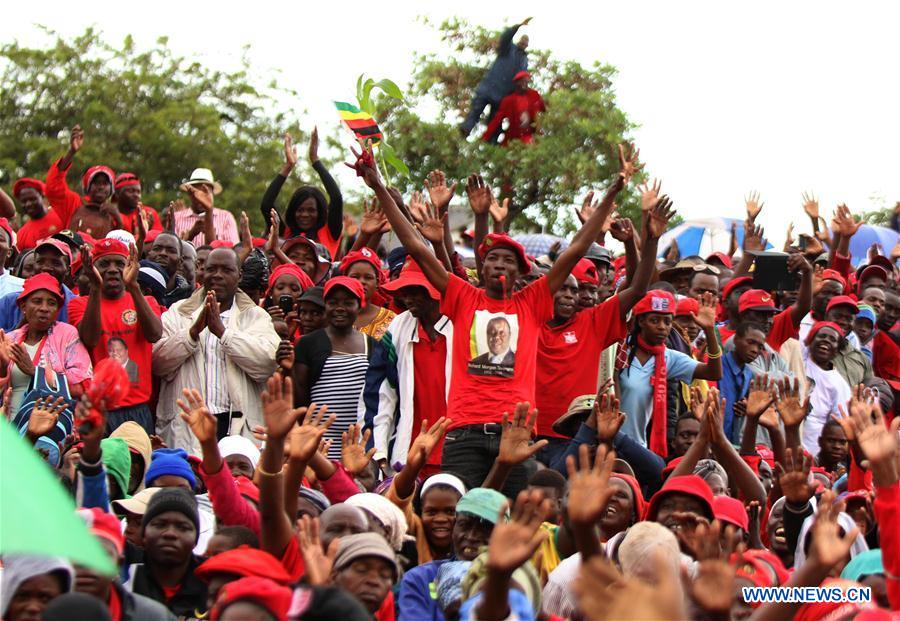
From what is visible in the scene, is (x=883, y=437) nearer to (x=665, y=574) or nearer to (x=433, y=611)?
(x=433, y=611)

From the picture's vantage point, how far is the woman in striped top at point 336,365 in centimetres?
906

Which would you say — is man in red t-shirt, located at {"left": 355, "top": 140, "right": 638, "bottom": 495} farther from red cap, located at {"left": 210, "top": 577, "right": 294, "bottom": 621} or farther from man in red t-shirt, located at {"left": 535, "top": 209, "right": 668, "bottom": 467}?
red cap, located at {"left": 210, "top": 577, "right": 294, "bottom": 621}

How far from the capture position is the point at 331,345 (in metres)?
9.16

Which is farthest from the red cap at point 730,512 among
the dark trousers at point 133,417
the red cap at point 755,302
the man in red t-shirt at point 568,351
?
the red cap at point 755,302

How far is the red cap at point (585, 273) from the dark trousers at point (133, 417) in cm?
295

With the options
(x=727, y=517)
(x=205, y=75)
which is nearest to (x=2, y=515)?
(x=727, y=517)

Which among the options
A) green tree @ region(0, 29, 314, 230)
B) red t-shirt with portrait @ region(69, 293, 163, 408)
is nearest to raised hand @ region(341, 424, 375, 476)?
red t-shirt with portrait @ region(69, 293, 163, 408)

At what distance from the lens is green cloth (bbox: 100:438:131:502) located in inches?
280

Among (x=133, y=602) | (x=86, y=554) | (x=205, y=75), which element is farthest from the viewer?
(x=205, y=75)

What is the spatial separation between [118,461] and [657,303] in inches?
149

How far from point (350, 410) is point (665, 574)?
5.57m

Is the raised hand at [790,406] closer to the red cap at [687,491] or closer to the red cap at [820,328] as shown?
the red cap at [687,491]

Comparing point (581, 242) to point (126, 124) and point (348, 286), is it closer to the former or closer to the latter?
point (348, 286)

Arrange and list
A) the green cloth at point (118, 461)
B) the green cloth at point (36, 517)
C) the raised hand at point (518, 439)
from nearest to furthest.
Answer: the green cloth at point (36, 517)
the raised hand at point (518, 439)
the green cloth at point (118, 461)
